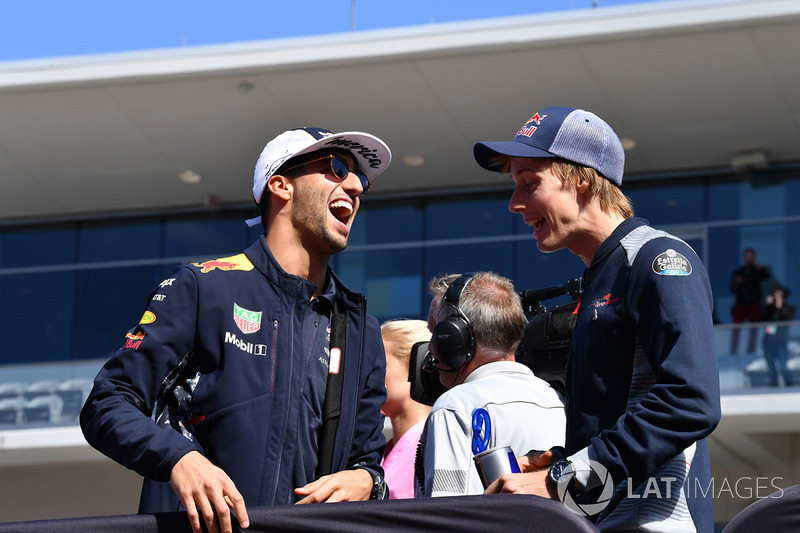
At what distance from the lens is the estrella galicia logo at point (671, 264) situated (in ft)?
8.24

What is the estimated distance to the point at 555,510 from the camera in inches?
83.7

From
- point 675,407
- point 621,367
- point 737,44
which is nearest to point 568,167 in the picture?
point 621,367

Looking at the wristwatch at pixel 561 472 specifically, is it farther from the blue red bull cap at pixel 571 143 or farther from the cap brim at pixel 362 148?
the cap brim at pixel 362 148

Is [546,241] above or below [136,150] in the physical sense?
below

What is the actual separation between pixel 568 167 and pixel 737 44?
1148 cm

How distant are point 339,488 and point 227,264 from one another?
73 cm

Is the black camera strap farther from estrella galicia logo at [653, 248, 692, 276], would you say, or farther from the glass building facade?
the glass building facade

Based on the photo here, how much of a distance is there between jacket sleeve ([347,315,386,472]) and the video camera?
2.21 ft

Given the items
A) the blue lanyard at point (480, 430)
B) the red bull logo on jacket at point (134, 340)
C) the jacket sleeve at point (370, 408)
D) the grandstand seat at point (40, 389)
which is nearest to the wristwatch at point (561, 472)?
the jacket sleeve at point (370, 408)

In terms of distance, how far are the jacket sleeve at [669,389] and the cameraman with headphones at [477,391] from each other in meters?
0.99

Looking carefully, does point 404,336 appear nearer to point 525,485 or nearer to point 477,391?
point 477,391

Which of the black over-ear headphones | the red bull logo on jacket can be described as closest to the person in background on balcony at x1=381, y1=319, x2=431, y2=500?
the black over-ear headphones

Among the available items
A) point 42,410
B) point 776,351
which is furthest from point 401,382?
point 42,410

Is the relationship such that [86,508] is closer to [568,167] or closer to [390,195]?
[390,195]
